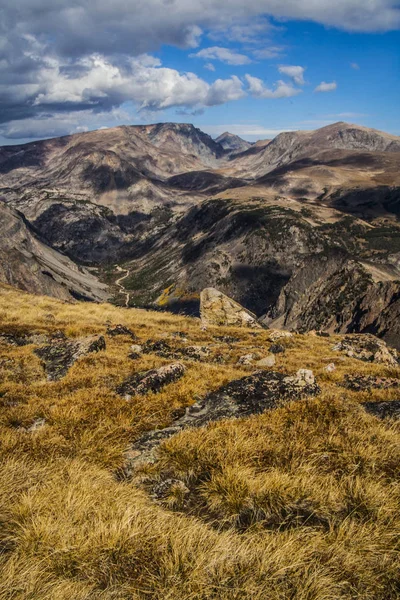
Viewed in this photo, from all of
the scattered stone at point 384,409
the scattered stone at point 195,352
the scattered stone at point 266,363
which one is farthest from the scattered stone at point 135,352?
the scattered stone at point 384,409

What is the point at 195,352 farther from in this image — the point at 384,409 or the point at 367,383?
the point at 384,409

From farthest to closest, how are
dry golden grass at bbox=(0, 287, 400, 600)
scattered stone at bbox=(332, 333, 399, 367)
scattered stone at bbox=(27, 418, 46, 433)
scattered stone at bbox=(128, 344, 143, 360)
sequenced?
1. scattered stone at bbox=(332, 333, 399, 367)
2. scattered stone at bbox=(128, 344, 143, 360)
3. scattered stone at bbox=(27, 418, 46, 433)
4. dry golden grass at bbox=(0, 287, 400, 600)

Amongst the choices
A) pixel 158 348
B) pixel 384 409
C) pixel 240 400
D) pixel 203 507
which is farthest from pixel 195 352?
pixel 203 507

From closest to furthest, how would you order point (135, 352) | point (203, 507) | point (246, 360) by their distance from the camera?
point (203, 507)
point (135, 352)
point (246, 360)

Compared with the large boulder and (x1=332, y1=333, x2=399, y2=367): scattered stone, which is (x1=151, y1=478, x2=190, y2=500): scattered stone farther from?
the large boulder

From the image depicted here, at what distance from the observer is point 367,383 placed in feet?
36.4

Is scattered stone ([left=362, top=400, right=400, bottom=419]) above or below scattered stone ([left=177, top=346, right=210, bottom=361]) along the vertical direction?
above

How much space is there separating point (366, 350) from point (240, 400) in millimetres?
17090

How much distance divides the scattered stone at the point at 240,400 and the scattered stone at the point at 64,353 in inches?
200

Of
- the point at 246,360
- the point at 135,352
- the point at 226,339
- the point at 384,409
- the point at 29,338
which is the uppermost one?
the point at 384,409

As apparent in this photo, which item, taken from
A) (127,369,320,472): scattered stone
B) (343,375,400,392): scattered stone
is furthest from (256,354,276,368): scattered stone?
(127,369,320,472): scattered stone

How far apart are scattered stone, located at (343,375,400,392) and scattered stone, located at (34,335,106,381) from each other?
342 inches

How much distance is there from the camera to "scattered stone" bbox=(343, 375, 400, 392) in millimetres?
10571

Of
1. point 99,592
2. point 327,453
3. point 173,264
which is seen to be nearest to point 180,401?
point 327,453
